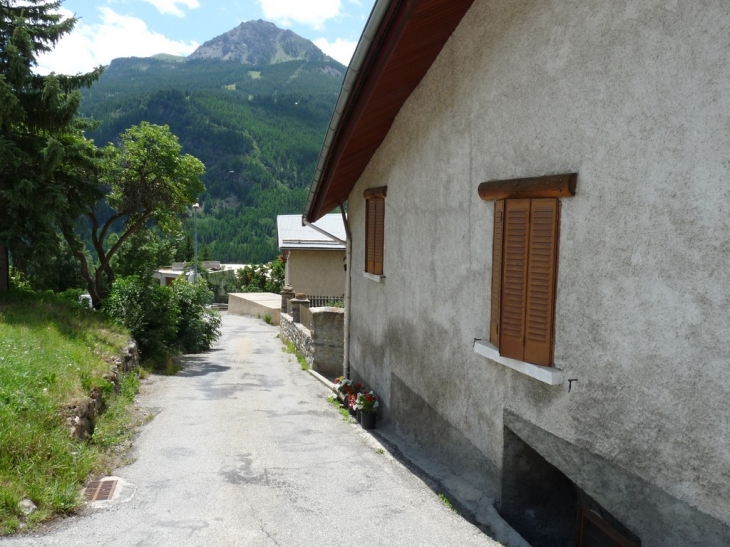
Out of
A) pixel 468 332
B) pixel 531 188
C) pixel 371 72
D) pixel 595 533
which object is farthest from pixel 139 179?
pixel 595 533

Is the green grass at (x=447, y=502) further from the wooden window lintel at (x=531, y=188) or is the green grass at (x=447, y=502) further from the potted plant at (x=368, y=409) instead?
the potted plant at (x=368, y=409)

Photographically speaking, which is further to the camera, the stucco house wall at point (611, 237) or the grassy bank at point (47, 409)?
the grassy bank at point (47, 409)

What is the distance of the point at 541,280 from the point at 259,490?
12.4 feet

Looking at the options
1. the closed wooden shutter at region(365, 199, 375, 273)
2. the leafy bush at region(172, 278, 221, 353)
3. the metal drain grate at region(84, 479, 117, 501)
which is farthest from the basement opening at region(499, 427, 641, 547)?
the leafy bush at region(172, 278, 221, 353)

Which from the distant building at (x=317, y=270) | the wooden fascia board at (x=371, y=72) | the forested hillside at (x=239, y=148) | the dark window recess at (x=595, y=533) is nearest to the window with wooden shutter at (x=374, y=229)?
the wooden fascia board at (x=371, y=72)

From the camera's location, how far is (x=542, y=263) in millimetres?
5375

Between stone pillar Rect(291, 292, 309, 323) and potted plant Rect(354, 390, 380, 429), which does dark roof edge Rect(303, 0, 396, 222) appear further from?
stone pillar Rect(291, 292, 309, 323)

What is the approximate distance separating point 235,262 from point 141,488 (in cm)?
9533

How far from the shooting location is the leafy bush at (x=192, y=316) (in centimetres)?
2170

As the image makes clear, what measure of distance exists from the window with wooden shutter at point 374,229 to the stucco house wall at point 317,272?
17.2m

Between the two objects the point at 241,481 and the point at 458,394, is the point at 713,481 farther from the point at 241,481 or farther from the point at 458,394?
the point at 241,481

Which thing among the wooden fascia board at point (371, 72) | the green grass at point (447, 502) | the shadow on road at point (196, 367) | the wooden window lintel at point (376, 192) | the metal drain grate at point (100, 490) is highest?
the wooden fascia board at point (371, 72)

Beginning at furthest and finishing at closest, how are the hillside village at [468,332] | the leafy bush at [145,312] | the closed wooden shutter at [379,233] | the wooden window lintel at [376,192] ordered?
the leafy bush at [145,312] < the closed wooden shutter at [379,233] < the wooden window lintel at [376,192] < the hillside village at [468,332]

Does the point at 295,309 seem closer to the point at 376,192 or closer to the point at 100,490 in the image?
the point at 376,192
